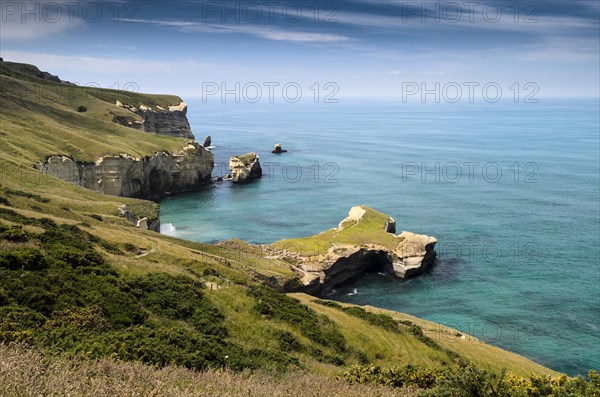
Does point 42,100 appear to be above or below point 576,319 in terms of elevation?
above

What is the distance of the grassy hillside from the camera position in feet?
59.4

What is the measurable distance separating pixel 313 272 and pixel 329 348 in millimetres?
37411

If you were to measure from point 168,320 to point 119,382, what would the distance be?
51.2ft

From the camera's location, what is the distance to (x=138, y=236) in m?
52.4

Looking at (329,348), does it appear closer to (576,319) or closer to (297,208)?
(576,319)

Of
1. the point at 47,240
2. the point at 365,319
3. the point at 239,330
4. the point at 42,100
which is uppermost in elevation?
the point at 42,100

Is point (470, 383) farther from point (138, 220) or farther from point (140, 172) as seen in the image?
point (140, 172)

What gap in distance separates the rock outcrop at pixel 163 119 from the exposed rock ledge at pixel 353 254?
349ft

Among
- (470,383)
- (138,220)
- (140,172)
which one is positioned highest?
(140,172)

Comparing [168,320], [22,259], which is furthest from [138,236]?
[168,320]

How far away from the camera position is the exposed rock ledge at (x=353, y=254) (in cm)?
7181

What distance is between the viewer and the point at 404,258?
246ft

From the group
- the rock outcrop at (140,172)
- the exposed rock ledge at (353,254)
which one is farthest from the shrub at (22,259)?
the rock outcrop at (140,172)

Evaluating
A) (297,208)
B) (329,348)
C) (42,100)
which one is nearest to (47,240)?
(329,348)
